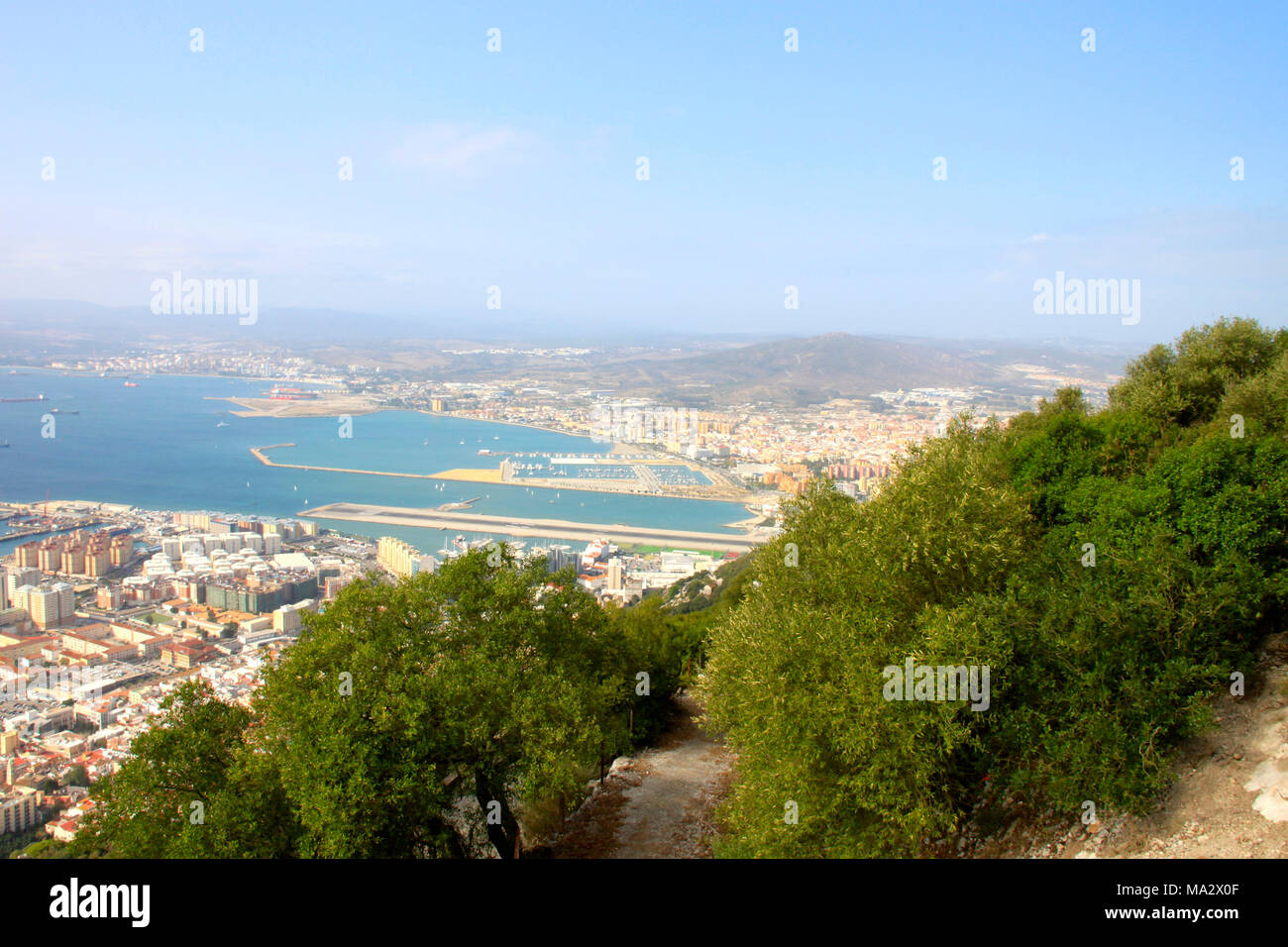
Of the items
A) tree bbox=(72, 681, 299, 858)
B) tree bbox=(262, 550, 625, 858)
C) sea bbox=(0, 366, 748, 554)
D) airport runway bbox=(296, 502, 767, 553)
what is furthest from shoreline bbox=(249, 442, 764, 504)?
tree bbox=(72, 681, 299, 858)

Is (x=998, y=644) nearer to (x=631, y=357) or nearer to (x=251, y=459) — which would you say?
(x=251, y=459)

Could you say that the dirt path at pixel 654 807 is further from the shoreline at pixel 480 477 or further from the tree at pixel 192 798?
the shoreline at pixel 480 477

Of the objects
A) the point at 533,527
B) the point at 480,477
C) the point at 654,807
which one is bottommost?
the point at 533,527

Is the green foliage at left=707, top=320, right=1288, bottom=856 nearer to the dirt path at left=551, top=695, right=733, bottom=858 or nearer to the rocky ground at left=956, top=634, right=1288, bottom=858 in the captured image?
the rocky ground at left=956, top=634, right=1288, bottom=858

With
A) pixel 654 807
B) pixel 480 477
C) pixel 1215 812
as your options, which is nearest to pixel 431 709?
pixel 654 807

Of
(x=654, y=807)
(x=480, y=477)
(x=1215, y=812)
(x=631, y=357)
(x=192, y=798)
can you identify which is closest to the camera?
(x=1215, y=812)

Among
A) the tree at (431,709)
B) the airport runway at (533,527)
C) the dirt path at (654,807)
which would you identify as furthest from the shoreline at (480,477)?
the tree at (431,709)
